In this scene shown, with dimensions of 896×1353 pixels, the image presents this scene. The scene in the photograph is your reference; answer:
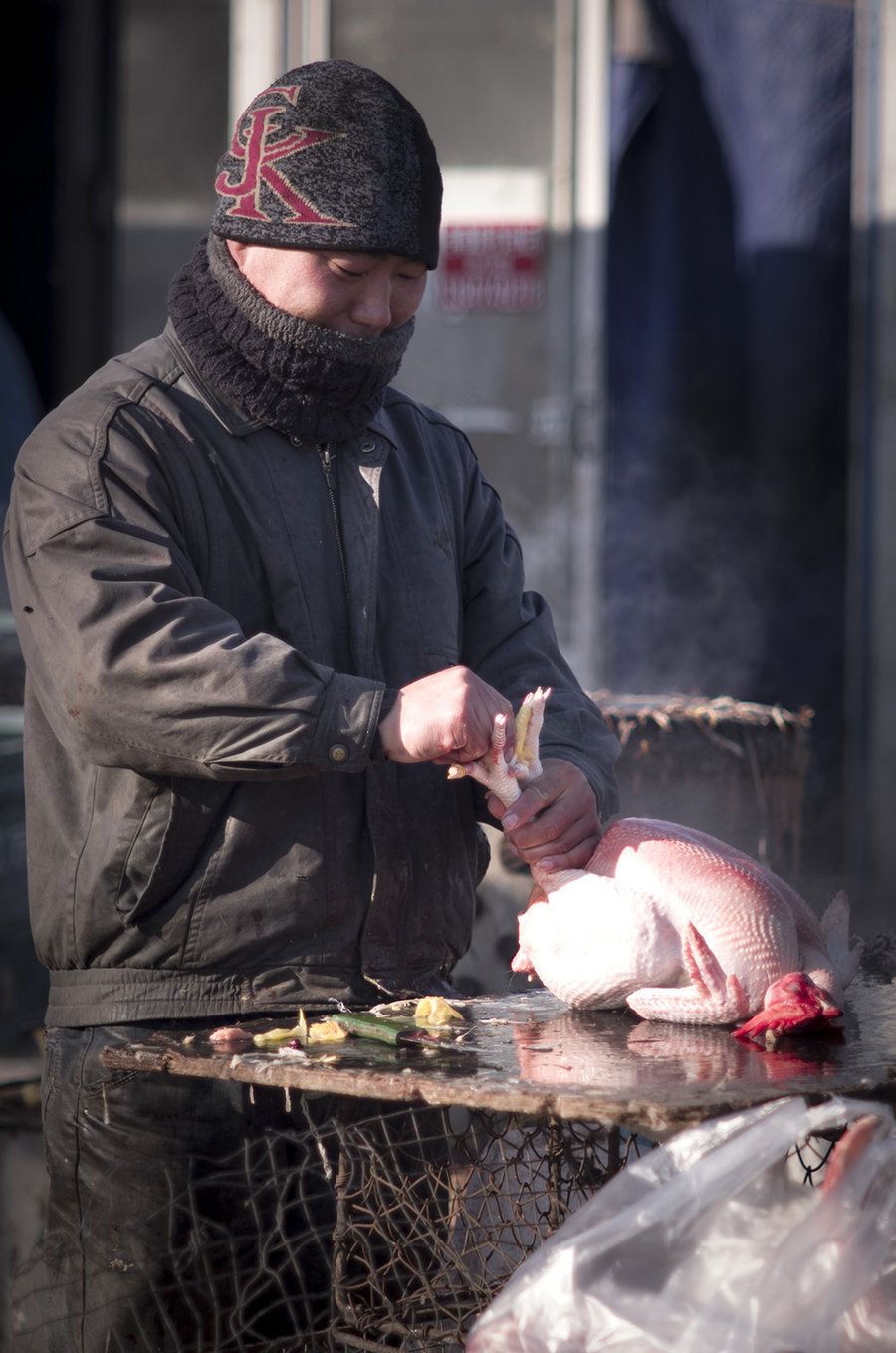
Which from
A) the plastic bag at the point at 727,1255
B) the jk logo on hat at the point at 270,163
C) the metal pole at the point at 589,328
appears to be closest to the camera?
the plastic bag at the point at 727,1255

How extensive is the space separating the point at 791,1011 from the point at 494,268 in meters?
4.37

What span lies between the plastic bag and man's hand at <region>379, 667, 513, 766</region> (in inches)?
26.2

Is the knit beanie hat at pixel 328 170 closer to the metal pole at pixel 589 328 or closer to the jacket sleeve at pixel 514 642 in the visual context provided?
the jacket sleeve at pixel 514 642

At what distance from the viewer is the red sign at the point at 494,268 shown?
593cm

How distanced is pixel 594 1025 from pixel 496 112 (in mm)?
4568

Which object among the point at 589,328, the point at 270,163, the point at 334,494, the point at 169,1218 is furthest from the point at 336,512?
the point at 589,328

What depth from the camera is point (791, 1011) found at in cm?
217

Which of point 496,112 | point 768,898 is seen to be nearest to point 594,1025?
point 768,898

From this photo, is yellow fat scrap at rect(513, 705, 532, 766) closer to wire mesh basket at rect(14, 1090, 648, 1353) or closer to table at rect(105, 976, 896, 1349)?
table at rect(105, 976, 896, 1349)

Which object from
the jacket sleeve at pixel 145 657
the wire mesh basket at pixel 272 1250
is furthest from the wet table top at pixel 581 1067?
the jacket sleeve at pixel 145 657

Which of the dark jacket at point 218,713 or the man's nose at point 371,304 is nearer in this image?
the dark jacket at point 218,713

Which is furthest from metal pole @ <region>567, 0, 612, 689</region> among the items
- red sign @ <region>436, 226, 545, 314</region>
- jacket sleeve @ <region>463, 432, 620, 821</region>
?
jacket sleeve @ <region>463, 432, 620, 821</region>

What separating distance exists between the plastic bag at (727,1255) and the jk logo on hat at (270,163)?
1.51 meters

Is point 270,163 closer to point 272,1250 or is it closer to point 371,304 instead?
point 371,304
